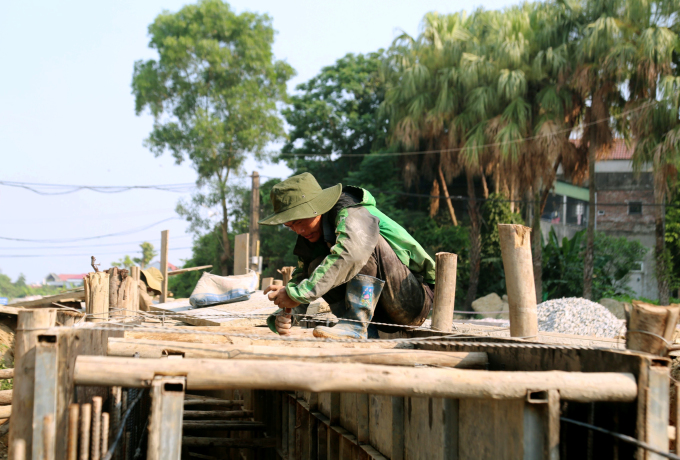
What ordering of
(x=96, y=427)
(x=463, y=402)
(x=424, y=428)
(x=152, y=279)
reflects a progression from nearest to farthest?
(x=96, y=427), (x=463, y=402), (x=424, y=428), (x=152, y=279)

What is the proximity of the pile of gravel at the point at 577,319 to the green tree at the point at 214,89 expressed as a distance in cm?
1625

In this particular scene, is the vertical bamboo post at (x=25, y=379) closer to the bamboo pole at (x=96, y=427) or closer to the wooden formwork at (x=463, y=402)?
the wooden formwork at (x=463, y=402)

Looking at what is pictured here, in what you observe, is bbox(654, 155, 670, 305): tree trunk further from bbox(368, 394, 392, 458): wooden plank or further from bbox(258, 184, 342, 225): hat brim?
bbox(368, 394, 392, 458): wooden plank

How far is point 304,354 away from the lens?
8.67 feet

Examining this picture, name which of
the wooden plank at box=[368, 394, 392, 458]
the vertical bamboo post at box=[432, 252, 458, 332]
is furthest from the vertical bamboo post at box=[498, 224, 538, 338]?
the wooden plank at box=[368, 394, 392, 458]

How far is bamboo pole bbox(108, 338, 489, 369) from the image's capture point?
2633 mm

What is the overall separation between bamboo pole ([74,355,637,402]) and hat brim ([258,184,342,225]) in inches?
65.5

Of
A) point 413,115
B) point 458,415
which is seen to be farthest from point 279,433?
point 413,115

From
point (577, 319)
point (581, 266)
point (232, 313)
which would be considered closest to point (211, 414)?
point (232, 313)

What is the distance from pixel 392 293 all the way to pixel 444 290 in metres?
0.39

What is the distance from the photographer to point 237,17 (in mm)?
25594

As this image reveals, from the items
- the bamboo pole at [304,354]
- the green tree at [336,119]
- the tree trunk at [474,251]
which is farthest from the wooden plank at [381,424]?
the green tree at [336,119]

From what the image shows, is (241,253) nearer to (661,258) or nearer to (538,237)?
(538,237)

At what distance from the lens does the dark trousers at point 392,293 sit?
3.87m
